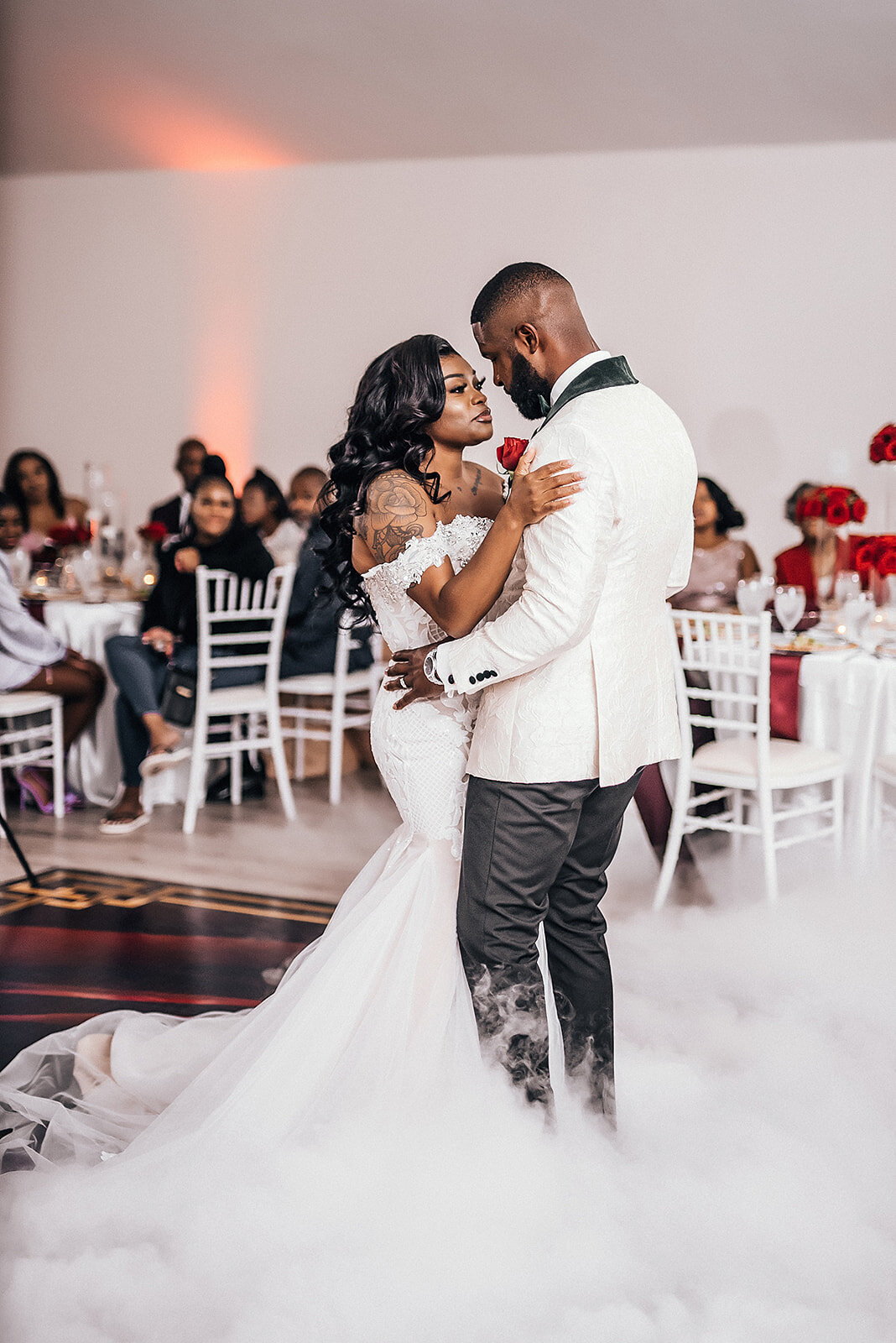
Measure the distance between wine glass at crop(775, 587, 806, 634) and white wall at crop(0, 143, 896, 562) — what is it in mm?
3568

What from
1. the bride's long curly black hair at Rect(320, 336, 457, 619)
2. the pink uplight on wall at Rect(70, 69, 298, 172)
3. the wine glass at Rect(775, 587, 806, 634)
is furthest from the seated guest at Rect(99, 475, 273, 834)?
the pink uplight on wall at Rect(70, 69, 298, 172)

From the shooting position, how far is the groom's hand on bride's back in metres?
1.83

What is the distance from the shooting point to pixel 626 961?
2.95 metres

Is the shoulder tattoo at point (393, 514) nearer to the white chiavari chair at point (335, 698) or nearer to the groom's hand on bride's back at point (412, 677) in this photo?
the groom's hand on bride's back at point (412, 677)

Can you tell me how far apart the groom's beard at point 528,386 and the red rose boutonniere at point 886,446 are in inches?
83.6

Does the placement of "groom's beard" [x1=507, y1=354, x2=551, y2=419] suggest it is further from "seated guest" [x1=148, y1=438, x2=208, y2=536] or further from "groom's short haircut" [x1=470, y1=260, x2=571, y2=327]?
"seated guest" [x1=148, y1=438, x2=208, y2=536]

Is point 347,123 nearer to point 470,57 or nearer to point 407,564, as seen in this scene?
point 470,57

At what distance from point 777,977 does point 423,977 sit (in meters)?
1.34

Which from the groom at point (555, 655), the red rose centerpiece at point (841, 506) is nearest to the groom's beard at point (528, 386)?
the groom at point (555, 655)

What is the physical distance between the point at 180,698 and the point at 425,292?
4542mm

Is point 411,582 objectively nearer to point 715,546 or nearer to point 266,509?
point 715,546

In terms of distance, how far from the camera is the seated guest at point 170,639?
4449 millimetres

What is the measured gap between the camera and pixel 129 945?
3.13m

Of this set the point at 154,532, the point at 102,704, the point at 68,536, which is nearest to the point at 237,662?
the point at 102,704
